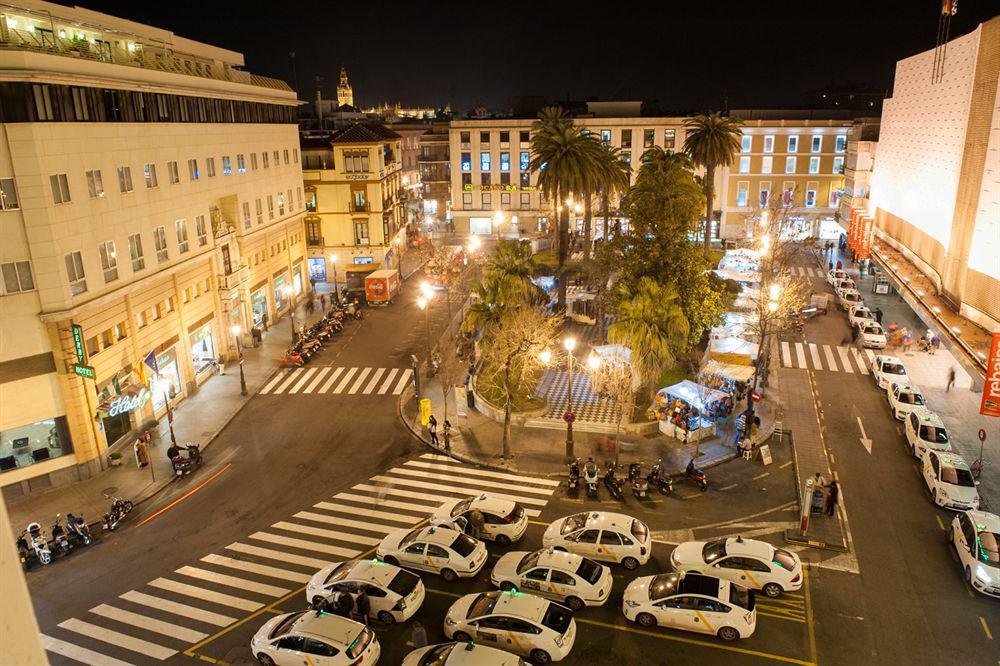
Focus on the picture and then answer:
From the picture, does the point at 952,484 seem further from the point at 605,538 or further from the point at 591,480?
the point at 605,538

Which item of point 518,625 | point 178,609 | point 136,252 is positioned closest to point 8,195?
point 136,252

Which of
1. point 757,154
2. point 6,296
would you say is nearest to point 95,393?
point 6,296

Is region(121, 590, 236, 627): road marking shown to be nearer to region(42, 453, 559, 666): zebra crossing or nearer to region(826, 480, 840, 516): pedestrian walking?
region(42, 453, 559, 666): zebra crossing

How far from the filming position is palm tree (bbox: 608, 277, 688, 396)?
34562mm

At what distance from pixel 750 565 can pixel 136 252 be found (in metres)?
34.4

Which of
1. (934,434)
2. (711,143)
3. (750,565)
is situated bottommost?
(750,565)

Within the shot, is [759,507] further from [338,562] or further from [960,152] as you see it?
[960,152]

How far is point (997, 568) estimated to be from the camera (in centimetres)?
2202

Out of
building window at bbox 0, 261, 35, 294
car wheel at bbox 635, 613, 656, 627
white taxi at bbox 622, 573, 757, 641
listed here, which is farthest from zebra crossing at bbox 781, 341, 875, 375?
building window at bbox 0, 261, 35, 294

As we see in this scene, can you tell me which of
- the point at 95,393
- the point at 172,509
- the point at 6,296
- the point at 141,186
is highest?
the point at 141,186

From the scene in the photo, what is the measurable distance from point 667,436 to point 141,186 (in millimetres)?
32373

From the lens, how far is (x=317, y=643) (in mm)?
19375

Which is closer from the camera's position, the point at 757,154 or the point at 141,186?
the point at 141,186

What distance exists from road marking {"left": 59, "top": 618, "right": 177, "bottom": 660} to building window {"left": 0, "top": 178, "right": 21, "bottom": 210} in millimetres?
17759
